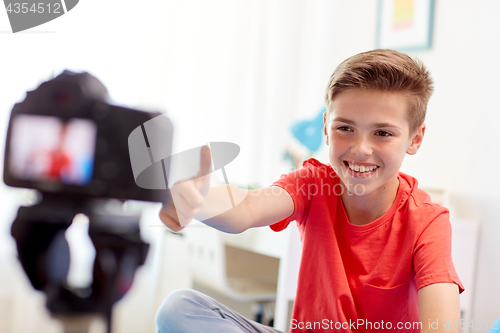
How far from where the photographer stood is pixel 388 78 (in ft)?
2.16

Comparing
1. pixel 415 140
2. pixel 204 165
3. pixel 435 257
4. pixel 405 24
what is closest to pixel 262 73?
pixel 405 24

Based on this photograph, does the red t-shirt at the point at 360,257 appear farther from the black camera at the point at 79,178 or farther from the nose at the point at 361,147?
the black camera at the point at 79,178

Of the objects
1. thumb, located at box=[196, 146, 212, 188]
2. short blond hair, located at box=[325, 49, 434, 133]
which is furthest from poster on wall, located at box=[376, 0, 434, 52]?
thumb, located at box=[196, 146, 212, 188]

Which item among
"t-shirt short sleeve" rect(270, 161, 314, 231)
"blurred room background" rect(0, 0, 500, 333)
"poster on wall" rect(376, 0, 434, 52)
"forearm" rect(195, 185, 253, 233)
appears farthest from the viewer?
"poster on wall" rect(376, 0, 434, 52)

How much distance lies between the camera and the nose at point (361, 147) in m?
0.65

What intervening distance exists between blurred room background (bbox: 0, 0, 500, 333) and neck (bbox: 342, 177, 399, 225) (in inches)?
11.6

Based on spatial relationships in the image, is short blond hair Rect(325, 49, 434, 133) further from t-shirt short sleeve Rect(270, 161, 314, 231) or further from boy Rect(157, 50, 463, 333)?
t-shirt short sleeve Rect(270, 161, 314, 231)

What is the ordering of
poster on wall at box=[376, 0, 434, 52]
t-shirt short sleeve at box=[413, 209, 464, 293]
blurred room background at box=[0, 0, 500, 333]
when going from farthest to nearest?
1. poster on wall at box=[376, 0, 434, 52]
2. blurred room background at box=[0, 0, 500, 333]
3. t-shirt short sleeve at box=[413, 209, 464, 293]

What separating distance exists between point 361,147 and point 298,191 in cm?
13

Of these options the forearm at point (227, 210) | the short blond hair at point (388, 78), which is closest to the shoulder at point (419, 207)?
the short blond hair at point (388, 78)

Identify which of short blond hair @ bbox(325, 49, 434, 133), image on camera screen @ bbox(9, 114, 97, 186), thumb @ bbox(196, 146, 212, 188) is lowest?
thumb @ bbox(196, 146, 212, 188)

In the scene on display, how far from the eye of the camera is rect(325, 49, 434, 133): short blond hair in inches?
26.0

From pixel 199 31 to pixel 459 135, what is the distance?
0.88m

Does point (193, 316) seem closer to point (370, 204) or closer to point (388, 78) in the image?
point (370, 204)
